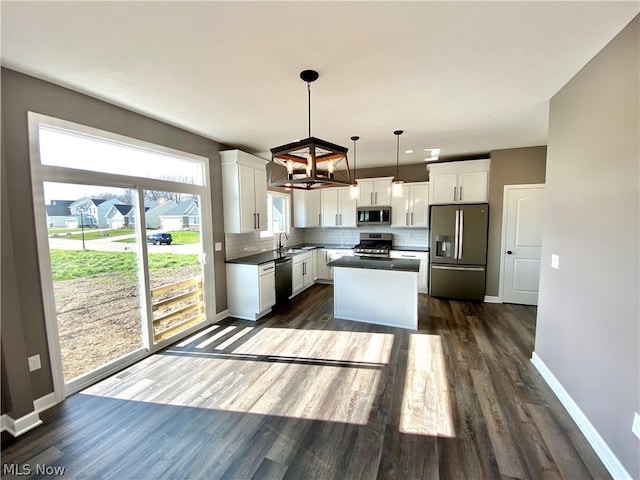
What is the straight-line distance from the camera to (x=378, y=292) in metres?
→ 3.97

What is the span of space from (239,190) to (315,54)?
2.53 m

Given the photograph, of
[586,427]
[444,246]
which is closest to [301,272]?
[444,246]

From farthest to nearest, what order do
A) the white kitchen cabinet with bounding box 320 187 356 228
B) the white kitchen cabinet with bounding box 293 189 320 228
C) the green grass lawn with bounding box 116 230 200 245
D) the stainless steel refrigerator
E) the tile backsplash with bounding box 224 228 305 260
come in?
the white kitchen cabinet with bounding box 293 189 320 228 → the white kitchen cabinet with bounding box 320 187 356 228 → the stainless steel refrigerator → the tile backsplash with bounding box 224 228 305 260 → the green grass lawn with bounding box 116 230 200 245

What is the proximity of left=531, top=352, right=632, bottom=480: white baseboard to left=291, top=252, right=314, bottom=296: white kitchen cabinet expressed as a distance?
3778 mm

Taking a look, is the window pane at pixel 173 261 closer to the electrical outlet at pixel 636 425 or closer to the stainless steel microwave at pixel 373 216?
the stainless steel microwave at pixel 373 216

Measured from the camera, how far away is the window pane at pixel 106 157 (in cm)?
229

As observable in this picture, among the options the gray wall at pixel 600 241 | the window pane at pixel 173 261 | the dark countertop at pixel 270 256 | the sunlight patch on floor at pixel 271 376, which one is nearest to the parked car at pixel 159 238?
the window pane at pixel 173 261

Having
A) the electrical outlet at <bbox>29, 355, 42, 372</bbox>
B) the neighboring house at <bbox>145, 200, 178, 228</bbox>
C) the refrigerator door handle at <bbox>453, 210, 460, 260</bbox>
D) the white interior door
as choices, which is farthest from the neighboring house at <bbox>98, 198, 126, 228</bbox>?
the white interior door

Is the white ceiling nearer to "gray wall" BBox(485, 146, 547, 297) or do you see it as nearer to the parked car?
the parked car

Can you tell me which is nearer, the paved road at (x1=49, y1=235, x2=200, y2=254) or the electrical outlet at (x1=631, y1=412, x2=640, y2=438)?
the electrical outlet at (x1=631, y1=412, x2=640, y2=438)

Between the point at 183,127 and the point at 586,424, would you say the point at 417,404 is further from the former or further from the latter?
the point at 183,127

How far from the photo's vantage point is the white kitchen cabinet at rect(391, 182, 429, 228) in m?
5.54

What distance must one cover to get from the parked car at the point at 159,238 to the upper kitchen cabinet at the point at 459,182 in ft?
14.7

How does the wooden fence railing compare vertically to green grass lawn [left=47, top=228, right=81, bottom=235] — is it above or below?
below
